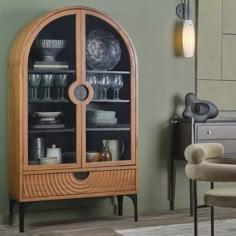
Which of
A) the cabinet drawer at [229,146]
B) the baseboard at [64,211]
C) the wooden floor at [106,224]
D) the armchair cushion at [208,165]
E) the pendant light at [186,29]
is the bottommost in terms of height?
the wooden floor at [106,224]

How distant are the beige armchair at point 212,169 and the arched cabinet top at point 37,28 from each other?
1598mm

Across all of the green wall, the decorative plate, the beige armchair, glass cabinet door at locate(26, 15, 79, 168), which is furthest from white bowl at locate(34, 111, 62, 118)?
the beige armchair

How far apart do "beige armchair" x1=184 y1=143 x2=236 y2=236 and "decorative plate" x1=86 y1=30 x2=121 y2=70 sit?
151 centimetres

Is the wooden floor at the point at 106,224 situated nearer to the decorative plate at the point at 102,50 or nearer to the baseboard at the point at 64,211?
the baseboard at the point at 64,211

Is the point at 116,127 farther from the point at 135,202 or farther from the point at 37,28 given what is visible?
the point at 37,28

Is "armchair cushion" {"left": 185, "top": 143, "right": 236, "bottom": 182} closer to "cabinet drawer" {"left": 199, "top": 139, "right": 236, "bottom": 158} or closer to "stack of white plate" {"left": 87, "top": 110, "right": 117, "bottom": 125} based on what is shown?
"stack of white plate" {"left": 87, "top": 110, "right": 117, "bottom": 125}

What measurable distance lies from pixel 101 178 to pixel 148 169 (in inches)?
26.1

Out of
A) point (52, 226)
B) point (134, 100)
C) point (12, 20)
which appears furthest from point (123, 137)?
point (12, 20)

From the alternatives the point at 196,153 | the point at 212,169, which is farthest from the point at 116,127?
Result: the point at 212,169

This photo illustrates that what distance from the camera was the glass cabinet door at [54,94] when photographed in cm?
429

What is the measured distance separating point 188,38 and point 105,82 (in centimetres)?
89

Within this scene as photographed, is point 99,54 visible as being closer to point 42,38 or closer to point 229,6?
point 42,38

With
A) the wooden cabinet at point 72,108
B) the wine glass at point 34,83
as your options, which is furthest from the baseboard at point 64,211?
the wine glass at point 34,83

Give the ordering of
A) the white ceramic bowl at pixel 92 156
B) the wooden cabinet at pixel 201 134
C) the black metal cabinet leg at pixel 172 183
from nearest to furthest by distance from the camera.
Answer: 1. the white ceramic bowl at pixel 92 156
2. the wooden cabinet at pixel 201 134
3. the black metal cabinet leg at pixel 172 183
